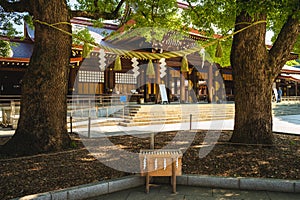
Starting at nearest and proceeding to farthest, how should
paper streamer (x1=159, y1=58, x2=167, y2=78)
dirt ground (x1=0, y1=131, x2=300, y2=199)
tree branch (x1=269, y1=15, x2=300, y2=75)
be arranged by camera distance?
1. dirt ground (x1=0, y1=131, x2=300, y2=199)
2. tree branch (x1=269, y1=15, x2=300, y2=75)
3. paper streamer (x1=159, y1=58, x2=167, y2=78)

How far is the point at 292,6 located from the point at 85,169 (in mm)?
4143

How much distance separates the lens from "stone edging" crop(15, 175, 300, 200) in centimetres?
305

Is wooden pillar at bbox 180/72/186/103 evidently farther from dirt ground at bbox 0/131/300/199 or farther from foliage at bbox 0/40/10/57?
Result: dirt ground at bbox 0/131/300/199

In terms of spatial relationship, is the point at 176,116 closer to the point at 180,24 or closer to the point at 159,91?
the point at 159,91

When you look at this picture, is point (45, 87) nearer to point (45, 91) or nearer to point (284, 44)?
point (45, 91)

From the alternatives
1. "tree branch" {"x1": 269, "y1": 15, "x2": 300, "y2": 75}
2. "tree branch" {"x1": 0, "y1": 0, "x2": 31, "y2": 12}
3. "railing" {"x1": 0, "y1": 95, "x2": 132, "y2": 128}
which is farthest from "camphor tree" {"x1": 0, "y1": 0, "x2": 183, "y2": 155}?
"railing" {"x1": 0, "y1": 95, "x2": 132, "y2": 128}

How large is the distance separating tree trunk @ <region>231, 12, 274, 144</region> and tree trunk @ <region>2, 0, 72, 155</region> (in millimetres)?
3914

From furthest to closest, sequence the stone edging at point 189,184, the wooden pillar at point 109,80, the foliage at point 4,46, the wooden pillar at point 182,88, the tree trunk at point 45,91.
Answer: the wooden pillar at point 182,88 < the wooden pillar at point 109,80 < the foliage at point 4,46 < the tree trunk at point 45,91 < the stone edging at point 189,184

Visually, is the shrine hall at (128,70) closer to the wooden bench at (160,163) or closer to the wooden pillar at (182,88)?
the wooden pillar at (182,88)

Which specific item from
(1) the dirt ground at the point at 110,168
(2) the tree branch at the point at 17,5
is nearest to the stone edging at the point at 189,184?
(1) the dirt ground at the point at 110,168

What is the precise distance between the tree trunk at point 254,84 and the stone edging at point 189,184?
6.24 ft

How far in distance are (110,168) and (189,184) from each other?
4.33ft

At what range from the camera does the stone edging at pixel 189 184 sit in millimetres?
3049

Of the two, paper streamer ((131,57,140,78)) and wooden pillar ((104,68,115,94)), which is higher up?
paper streamer ((131,57,140,78))
